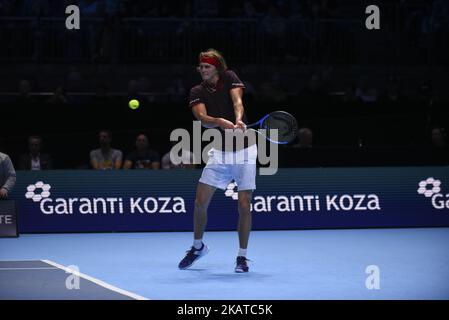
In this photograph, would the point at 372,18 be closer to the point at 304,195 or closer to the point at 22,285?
the point at 304,195

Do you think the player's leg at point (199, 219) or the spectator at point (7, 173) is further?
the spectator at point (7, 173)

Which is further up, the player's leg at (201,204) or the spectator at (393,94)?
the spectator at (393,94)

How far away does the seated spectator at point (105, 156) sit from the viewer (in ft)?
42.6

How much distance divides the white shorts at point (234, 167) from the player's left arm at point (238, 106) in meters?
0.41

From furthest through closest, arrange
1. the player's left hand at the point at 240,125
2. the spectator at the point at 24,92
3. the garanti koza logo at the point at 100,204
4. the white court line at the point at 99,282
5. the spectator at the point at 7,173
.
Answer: the spectator at the point at 24,92, the garanti koza logo at the point at 100,204, the spectator at the point at 7,173, the player's left hand at the point at 240,125, the white court line at the point at 99,282

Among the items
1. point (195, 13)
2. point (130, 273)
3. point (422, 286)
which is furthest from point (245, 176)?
point (195, 13)

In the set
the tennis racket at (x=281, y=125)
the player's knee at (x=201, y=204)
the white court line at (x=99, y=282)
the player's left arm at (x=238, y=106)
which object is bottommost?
the white court line at (x=99, y=282)

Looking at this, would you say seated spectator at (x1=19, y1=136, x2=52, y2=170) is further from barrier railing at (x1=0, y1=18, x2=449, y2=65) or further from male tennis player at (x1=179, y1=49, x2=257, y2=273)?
male tennis player at (x1=179, y1=49, x2=257, y2=273)

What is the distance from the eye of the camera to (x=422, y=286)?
7.40 metres

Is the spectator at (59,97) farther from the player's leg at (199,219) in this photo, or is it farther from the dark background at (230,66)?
the player's leg at (199,219)

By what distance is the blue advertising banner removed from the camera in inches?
475

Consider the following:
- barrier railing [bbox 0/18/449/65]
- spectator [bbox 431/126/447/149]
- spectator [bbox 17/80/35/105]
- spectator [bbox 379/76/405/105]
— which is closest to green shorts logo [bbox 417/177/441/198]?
spectator [bbox 431/126/447/149]

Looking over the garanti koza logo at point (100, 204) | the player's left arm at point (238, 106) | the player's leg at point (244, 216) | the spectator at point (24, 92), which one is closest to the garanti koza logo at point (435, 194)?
the garanti koza logo at point (100, 204)

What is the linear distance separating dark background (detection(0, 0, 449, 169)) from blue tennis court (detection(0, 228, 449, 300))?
2488 mm
